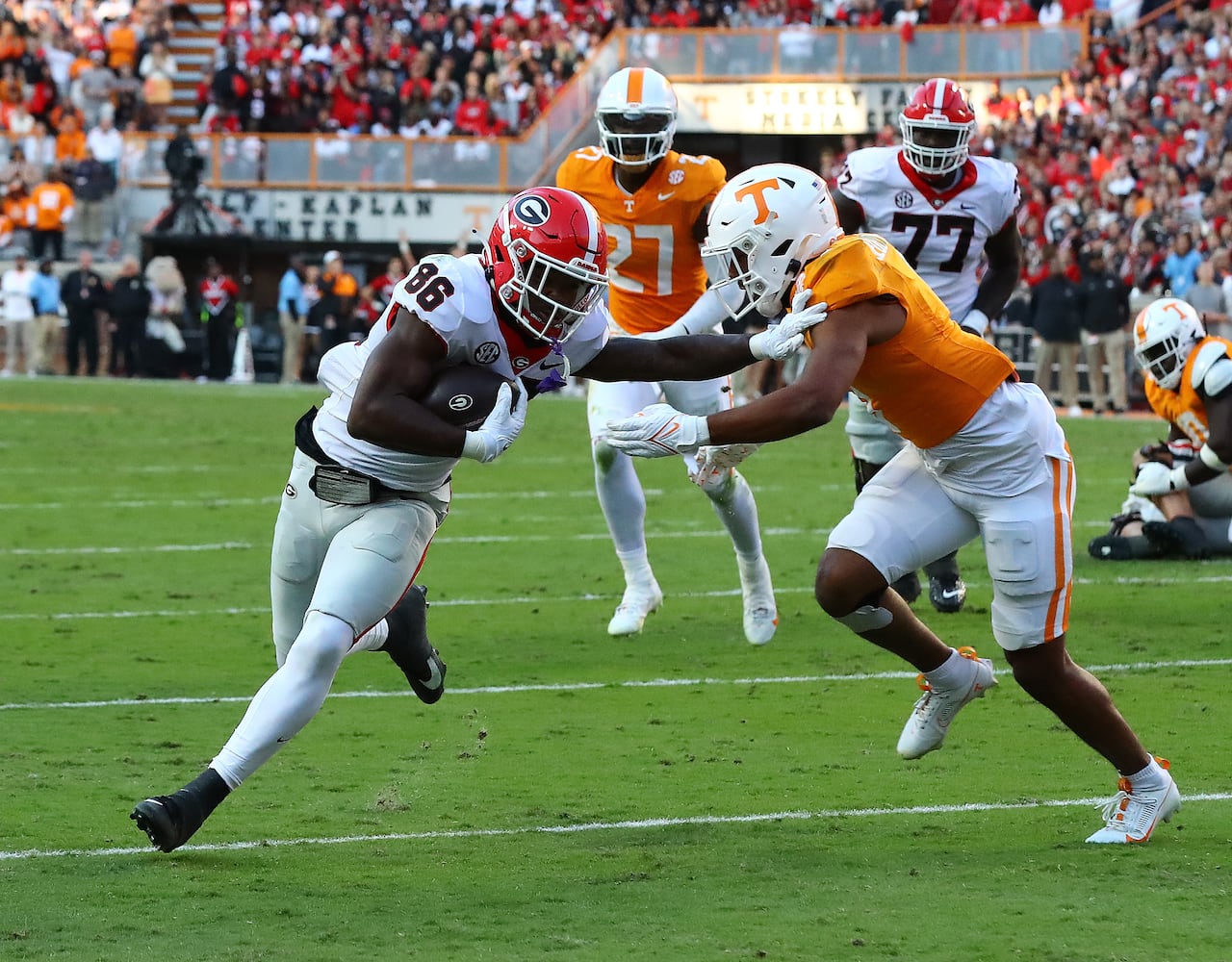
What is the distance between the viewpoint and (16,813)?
496 centimetres

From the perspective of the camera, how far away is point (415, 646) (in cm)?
550

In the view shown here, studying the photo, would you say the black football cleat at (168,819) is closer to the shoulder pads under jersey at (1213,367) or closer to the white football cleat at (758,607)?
the white football cleat at (758,607)

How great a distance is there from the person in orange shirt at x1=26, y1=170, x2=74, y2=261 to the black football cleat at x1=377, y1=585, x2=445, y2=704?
22404mm

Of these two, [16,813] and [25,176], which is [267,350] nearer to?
[25,176]

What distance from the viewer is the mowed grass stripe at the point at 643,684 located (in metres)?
6.40

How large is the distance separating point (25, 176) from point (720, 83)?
10.2m

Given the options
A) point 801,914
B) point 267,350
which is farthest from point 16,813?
point 267,350

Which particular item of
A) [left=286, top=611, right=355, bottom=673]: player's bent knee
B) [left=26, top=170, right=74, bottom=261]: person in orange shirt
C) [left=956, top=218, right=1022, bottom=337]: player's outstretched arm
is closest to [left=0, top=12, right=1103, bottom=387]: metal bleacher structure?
[left=26, top=170, right=74, bottom=261]: person in orange shirt

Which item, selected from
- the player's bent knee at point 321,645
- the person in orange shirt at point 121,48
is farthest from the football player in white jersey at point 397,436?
the person in orange shirt at point 121,48

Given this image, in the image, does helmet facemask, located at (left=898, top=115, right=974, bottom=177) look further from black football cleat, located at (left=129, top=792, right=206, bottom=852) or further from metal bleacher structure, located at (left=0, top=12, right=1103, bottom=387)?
metal bleacher structure, located at (left=0, top=12, right=1103, bottom=387)

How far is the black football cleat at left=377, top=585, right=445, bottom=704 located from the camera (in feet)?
17.8

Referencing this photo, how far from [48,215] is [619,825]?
23.4m

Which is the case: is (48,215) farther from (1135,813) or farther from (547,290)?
(1135,813)

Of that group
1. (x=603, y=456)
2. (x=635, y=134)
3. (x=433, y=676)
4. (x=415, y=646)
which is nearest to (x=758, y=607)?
(x=603, y=456)
